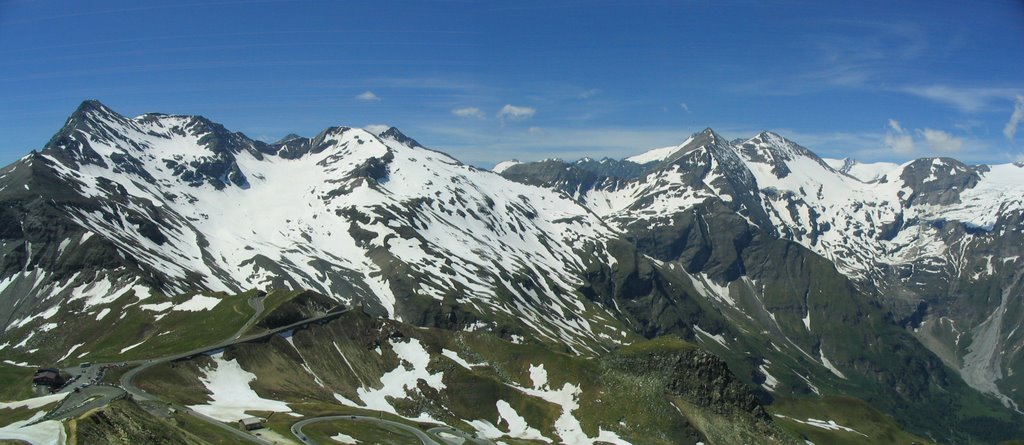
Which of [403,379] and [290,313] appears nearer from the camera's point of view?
[403,379]

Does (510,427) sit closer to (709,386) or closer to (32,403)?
(709,386)

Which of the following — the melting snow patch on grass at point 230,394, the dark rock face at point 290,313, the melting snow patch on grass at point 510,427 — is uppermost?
the dark rock face at point 290,313

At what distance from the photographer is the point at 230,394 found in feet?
490

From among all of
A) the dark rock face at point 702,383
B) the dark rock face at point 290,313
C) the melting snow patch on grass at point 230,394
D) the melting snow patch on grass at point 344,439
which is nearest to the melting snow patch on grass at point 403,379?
the dark rock face at point 290,313

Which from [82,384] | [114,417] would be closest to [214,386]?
[82,384]

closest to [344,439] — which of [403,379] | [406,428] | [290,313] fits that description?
[406,428]

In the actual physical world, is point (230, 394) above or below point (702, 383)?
above

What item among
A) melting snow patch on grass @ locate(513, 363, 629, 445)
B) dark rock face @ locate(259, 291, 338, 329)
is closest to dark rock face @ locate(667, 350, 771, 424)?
melting snow patch on grass @ locate(513, 363, 629, 445)

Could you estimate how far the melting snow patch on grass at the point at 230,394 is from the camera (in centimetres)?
13200

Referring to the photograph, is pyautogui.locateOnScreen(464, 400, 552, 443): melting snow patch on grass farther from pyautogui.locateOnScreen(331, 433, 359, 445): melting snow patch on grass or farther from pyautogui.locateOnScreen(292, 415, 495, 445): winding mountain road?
pyautogui.locateOnScreen(331, 433, 359, 445): melting snow patch on grass

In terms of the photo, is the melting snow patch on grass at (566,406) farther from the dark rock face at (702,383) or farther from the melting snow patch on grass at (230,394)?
the melting snow patch on grass at (230,394)

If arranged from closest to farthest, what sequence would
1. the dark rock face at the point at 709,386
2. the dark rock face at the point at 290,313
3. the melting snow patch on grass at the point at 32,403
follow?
1. the melting snow patch on grass at the point at 32,403
2. the dark rock face at the point at 290,313
3. the dark rock face at the point at 709,386

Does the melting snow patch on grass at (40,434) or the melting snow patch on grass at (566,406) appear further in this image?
the melting snow patch on grass at (566,406)

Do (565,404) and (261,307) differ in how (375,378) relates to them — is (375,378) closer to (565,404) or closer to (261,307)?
(261,307)
